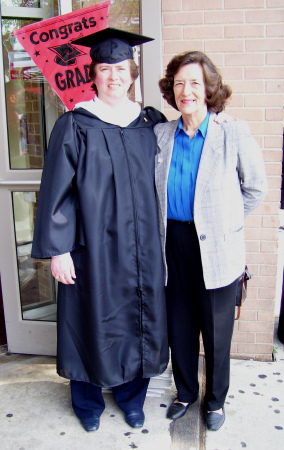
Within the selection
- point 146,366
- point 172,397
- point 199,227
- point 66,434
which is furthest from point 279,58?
point 66,434

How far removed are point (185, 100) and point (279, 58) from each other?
99 centimetres

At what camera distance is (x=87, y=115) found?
7.54 ft

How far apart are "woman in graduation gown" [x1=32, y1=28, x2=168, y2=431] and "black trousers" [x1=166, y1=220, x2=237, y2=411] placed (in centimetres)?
11

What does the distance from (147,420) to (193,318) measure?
2.24 feet

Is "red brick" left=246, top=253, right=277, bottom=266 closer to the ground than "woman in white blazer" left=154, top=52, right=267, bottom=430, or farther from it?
closer to the ground

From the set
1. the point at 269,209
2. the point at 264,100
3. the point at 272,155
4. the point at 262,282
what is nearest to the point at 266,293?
the point at 262,282

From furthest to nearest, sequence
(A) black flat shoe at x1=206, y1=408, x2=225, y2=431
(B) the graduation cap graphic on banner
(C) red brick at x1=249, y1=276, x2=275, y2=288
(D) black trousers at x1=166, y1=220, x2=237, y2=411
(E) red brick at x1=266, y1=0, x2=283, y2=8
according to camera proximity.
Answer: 1. (C) red brick at x1=249, y1=276, x2=275, y2=288
2. (E) red brick at x1=266, y1=0, x2=283, y2=8
3. (B) the graduation cap graphic on banner
4. (A) black flat shoe at x1=206, y1=408, x2=225, y2=431
5. (D) black trousers at x1=166, y1=220, x2=237, y2=411

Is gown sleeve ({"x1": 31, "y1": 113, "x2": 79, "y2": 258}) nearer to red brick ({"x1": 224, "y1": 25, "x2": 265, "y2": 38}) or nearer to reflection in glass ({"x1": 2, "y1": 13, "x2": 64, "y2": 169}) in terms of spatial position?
reflection in glass ({"x1": 2, "y1": 13, "x2": 64, "y2": 169})

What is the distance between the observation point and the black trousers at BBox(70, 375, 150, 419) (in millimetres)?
2604

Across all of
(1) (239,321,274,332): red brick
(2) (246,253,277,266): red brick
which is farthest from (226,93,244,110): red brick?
(1) (239,321,274,332): red brick

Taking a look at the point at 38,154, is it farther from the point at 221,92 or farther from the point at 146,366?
the point at 146,366

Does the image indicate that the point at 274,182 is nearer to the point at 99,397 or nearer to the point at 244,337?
the point at 244,337

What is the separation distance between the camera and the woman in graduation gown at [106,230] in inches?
88.7

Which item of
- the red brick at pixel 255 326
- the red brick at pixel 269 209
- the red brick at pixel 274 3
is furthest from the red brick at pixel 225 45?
the red brick at pixel 255 326
